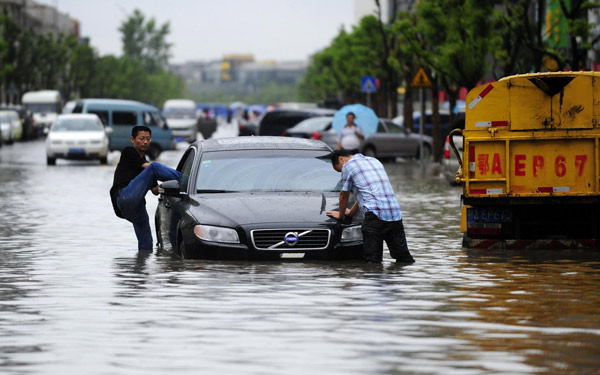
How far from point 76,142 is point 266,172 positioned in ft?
96.3

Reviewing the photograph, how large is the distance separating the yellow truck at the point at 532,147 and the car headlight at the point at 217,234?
342cm

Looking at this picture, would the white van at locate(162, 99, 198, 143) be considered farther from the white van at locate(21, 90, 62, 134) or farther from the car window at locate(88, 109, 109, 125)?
the white van at locate(21, 90, 62, 134)

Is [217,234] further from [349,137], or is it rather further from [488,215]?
[349,137]

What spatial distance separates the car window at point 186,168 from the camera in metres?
15.5

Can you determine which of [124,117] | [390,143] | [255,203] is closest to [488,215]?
[255,203]

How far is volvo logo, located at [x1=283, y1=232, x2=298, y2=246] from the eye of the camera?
14.1 metres

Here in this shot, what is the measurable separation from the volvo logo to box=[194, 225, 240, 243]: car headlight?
0.45 m

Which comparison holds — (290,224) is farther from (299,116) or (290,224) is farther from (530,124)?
(299,116)

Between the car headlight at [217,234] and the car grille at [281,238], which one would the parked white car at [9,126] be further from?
the car grille at [281,238]

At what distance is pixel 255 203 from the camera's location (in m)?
14.5

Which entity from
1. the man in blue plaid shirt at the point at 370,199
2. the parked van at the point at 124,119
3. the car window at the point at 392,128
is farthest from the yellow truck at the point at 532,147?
the parked van at the point at 124,119

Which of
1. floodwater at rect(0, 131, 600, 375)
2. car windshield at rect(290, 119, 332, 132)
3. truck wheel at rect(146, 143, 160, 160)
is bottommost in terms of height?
truck wheel at rect(146, 143, 160, 160)

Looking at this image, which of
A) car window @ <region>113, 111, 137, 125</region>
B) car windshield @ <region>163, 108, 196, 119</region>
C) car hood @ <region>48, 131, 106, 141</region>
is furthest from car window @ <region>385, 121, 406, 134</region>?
car windshield @ <region>163, 108, 196, 119</region>

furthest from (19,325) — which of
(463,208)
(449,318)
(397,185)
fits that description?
(397,185)
